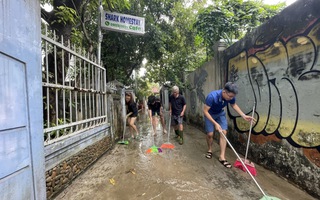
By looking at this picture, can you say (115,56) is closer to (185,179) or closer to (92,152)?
(92,152)

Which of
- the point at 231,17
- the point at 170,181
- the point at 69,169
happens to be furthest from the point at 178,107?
the point at 69,169

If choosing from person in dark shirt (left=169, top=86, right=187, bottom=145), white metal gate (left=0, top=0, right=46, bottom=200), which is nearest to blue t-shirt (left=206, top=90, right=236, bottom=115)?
person in dark shirt (left=169, top=86, right=187, bottom=145)

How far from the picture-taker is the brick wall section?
8.00 ft

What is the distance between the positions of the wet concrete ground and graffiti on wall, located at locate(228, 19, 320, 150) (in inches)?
31.6

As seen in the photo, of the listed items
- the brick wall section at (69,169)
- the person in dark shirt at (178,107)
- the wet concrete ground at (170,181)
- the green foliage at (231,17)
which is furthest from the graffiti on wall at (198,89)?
the brick wall section at (69,169)

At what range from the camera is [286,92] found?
2859 millimetres

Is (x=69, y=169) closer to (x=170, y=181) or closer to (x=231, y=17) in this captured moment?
(x=170, y=181)

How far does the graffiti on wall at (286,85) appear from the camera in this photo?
241 cm

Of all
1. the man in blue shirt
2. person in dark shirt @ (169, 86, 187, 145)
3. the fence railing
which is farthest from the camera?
person in dark shirt @ (169, 86, 187, 145)

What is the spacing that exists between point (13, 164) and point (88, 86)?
2.51 metres

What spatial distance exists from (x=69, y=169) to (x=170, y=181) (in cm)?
162

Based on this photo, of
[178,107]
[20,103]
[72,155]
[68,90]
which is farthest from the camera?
[178,107]

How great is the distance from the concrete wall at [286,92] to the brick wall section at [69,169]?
3256mm

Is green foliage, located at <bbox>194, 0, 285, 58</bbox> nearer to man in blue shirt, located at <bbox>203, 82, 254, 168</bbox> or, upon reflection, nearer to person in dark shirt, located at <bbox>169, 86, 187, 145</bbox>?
person in dark shirt, located at <bbox>169, 86, 187, 145</bbox>
